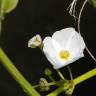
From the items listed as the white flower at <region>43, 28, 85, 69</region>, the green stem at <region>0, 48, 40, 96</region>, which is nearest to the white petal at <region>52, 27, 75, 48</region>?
the white flower at <region>43, 28, 85, 69</region>

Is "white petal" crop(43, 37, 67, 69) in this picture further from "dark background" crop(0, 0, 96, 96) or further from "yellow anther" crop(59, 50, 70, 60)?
"dark background" crop(0, 0, 96, 96)

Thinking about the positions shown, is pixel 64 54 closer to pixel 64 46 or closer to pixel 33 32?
pixel 64 46

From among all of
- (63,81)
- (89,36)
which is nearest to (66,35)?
(63,81)

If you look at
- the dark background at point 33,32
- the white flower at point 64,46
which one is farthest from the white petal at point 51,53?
the dark background at point 33,32

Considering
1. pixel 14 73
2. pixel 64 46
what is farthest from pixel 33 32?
pixel 14 73

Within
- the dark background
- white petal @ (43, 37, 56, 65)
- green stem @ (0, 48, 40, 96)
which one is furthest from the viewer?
the dark background

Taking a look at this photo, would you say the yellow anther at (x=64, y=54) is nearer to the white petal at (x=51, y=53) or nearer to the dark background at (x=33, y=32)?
the white petal at (x=51, y=53)
